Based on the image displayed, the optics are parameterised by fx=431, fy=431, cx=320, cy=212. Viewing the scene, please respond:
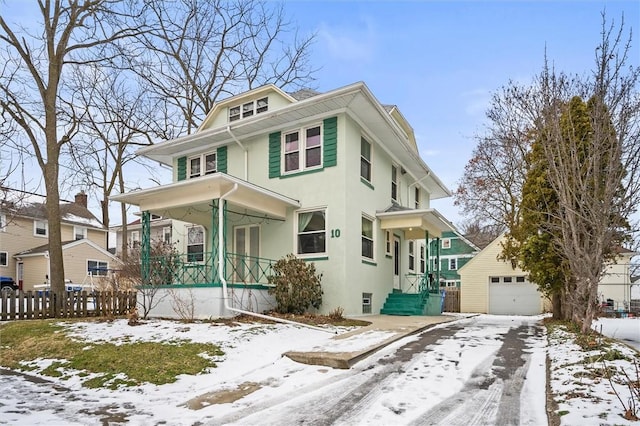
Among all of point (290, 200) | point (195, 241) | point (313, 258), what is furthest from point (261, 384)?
point (195, 241)

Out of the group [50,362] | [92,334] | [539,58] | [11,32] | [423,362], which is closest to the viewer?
[423,362]

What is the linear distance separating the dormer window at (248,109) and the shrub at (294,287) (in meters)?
5.89

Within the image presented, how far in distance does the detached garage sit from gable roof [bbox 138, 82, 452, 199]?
8.25m

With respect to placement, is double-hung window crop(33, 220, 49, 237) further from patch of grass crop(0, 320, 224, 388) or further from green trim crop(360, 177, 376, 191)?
green trim crop(360, 177, 376, 191)

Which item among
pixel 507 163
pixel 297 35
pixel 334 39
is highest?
pixel 297 35

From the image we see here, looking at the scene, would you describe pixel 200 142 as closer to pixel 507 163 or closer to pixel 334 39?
pixel 334 39

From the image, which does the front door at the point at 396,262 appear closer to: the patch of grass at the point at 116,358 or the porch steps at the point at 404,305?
the porch steps at the point at 404,305

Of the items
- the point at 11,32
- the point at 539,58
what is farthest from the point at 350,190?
the point at 11,32

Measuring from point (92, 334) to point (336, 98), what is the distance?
303 inches

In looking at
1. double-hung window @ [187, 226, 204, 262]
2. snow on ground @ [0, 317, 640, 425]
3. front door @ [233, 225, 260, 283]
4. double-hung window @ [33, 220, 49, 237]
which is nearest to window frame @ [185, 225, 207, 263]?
double-hung window @ [187, 226, 204, 262]

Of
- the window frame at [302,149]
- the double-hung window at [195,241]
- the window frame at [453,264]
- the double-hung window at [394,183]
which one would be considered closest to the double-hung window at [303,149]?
the window frame at [302,149]

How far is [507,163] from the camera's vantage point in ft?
63.6

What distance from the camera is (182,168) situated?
15.5m

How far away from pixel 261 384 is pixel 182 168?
11.5 m
